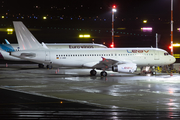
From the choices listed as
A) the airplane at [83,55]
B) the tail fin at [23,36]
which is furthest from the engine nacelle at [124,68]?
the tail fin at [23,36]

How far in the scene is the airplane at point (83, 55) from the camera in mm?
33125

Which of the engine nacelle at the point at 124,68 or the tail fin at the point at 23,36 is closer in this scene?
the engine nacelle at the point at 124,68

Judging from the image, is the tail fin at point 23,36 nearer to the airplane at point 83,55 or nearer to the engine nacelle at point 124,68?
the airplane at point 83,55

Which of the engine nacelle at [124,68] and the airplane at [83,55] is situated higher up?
the airplane at [83,55]

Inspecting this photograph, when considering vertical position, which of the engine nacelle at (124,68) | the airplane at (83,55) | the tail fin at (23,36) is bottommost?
the engine nacelle at (124,68)

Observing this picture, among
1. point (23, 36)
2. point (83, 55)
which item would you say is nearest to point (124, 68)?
point (83, 55)

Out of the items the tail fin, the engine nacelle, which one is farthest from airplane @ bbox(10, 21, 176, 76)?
the engine nacelle

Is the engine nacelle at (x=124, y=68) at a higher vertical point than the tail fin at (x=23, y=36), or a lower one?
lower

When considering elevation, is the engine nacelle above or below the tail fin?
below

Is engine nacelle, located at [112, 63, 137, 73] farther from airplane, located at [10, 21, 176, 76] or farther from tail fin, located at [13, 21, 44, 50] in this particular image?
tail fin, located at [13, 21, 44, 50]

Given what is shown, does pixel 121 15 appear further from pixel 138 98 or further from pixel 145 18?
pixel 138 98

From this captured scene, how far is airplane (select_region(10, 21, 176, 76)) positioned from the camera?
3312 centimetres

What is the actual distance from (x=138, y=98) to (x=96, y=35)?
6676 cm

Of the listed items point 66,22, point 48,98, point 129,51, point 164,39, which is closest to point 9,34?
point 66,22
